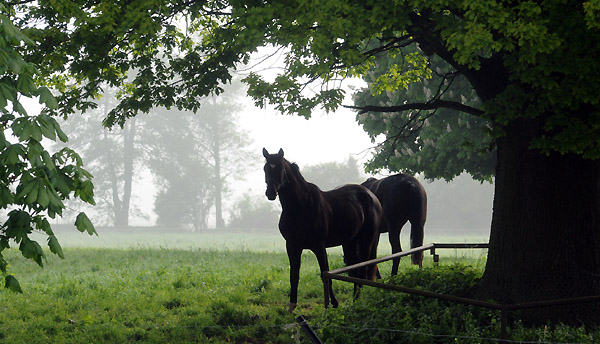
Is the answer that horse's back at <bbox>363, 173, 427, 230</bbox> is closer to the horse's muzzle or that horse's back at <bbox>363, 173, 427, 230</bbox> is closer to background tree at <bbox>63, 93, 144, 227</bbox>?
the horse's muzzle

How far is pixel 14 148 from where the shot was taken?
5.26m

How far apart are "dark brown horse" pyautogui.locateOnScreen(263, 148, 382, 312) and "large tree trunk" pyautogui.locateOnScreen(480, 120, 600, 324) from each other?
306 centimetres

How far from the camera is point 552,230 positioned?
877 cm

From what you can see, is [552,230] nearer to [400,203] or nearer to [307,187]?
[307,187]

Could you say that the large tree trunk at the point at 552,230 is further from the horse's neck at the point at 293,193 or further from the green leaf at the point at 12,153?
the green leaf at the point at 12,153

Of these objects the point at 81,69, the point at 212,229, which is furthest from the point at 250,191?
the point at 81,69

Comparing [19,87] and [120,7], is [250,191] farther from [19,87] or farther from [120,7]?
[19,87]

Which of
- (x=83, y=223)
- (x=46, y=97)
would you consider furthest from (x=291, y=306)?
(x=46, y=97)

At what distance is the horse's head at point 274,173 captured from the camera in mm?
10102

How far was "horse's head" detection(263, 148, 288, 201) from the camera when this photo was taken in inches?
398

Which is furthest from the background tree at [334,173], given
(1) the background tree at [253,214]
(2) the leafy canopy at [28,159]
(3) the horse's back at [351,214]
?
(2) the leafy canopy at [28,159]

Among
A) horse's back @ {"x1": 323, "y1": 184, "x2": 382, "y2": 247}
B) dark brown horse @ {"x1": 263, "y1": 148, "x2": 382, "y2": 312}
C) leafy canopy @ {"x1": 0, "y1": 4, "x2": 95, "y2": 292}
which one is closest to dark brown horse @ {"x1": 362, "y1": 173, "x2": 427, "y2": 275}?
horse's back @ {"x1": 323, "y1": 184, "x2": 382, "y2": 247}

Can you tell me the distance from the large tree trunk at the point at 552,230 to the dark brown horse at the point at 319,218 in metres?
3.06

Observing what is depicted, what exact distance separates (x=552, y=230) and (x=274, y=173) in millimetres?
4428
